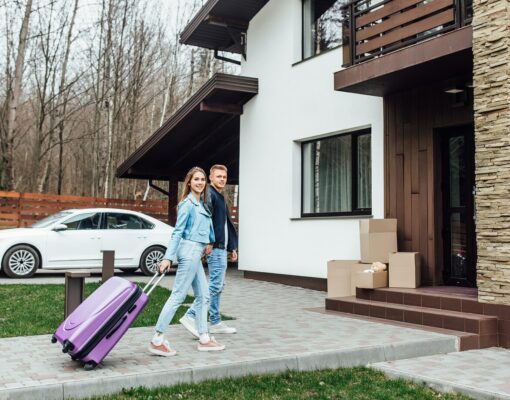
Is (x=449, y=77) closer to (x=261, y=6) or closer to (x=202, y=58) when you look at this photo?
(x=261, y=6)

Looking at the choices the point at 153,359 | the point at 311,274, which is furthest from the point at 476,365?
the point at 311,274

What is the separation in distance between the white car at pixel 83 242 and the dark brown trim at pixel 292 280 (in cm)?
247

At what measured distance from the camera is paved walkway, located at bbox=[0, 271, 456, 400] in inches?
184

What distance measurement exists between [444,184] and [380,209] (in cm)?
126

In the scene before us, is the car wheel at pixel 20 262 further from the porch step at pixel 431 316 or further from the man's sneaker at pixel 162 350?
the man's sneaker at pixel 162 350

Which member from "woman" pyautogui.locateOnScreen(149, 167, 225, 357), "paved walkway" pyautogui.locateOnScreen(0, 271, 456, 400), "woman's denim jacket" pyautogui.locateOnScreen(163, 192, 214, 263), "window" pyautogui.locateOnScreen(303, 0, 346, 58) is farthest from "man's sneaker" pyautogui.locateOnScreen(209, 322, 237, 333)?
"window" pyautogui.locateOnScreen(303, 0, 346, 58)

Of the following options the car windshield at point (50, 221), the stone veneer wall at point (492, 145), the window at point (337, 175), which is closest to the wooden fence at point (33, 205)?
the car windshield at point (50, 221)

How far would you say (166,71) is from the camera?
29.9 metres

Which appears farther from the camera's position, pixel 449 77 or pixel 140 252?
pixel 140 252

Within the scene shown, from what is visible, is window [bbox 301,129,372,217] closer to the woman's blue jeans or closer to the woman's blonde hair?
the woman's blonde hair

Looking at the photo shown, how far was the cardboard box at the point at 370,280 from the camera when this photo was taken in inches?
338

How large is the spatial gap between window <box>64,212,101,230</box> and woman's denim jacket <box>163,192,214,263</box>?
8224mm

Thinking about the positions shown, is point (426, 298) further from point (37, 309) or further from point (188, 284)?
point (37, 309)

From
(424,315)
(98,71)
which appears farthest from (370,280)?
(98,71)
